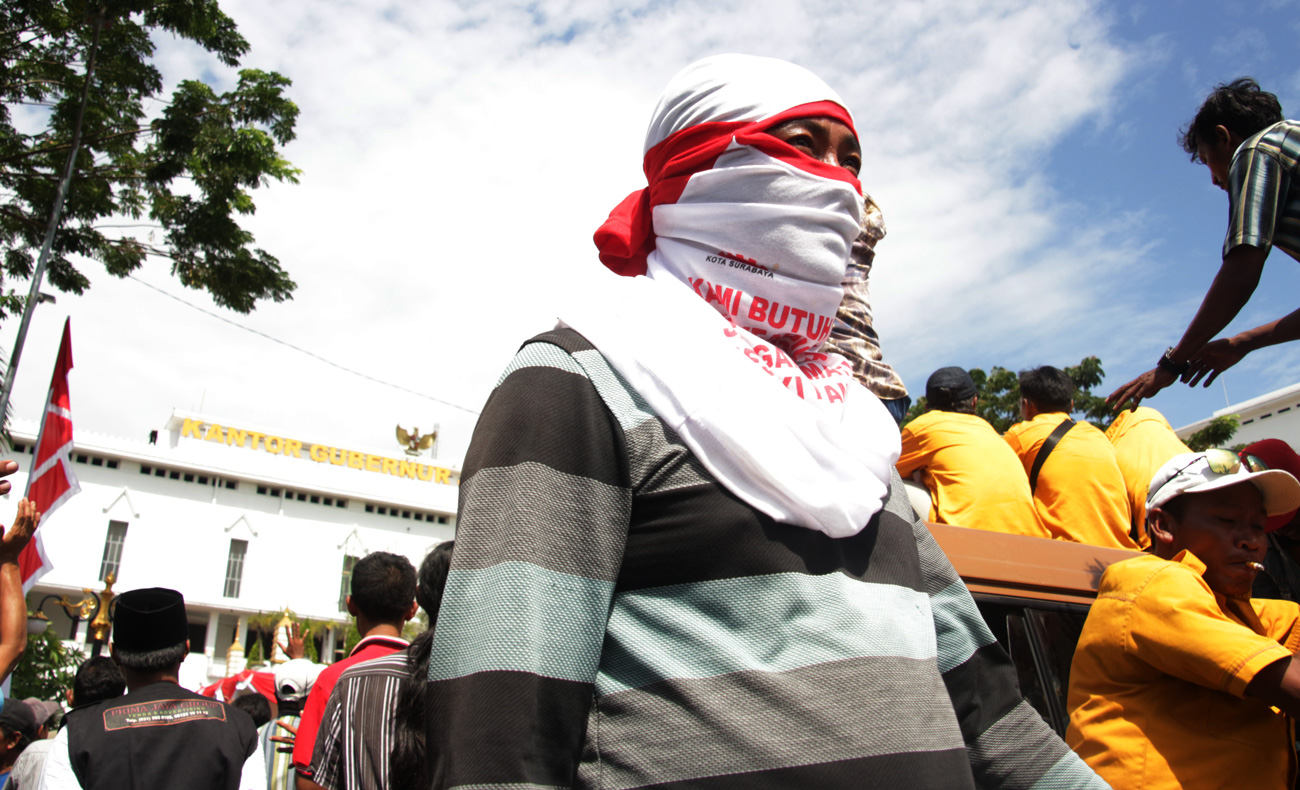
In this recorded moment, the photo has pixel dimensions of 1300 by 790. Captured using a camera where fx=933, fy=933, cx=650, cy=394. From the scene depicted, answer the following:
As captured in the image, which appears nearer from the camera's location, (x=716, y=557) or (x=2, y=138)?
(x=716, y=557)

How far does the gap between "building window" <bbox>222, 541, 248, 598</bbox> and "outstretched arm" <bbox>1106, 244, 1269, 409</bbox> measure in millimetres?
43832

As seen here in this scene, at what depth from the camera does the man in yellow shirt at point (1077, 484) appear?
372cm

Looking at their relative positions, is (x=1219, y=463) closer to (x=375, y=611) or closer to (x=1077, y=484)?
(x=1077, y=484)

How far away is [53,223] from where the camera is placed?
8672 millimetres

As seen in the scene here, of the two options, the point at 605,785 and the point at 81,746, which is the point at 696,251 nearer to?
the point at 605,785

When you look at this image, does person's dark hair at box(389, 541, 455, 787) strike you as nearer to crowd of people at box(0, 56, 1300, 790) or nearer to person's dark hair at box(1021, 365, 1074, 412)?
crowd of people at box(0, 56, 1300, 790)

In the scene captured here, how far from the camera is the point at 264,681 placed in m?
7.31

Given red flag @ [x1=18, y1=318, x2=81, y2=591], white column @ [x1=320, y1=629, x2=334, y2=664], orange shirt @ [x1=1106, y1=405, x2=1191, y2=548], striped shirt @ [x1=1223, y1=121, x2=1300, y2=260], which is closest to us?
striped shirt @ [x1=1223, y1=121, x2=1300, y2=260]

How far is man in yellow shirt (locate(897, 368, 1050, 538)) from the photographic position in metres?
3.67

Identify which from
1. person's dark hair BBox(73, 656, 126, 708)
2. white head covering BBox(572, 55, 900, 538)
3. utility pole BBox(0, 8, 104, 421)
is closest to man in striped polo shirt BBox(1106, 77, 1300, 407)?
white head covering BBox(572, 55, 900, 538)

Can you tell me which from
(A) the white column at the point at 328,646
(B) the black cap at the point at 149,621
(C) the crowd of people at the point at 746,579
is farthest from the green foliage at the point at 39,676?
(A) the white column at the point at 328,646

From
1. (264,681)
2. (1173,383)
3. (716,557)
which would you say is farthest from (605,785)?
(264,681)

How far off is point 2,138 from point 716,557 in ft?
34.6

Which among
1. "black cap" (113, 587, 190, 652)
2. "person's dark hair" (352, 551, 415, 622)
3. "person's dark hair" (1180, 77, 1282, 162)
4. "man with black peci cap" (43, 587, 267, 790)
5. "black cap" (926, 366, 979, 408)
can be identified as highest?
A: "person's dark hair" (1180, 77, 1282, 162)
